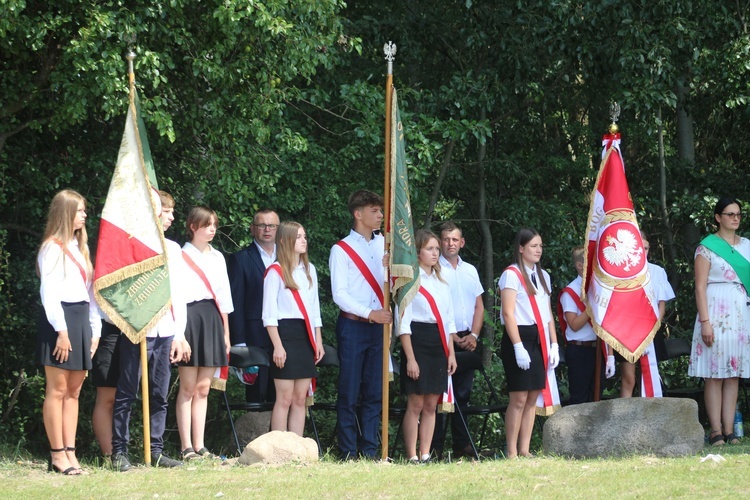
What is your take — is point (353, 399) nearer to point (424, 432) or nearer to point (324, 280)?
point (424, 432)

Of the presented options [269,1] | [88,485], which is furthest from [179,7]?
[88,485]

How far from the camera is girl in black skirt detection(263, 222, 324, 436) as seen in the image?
8.60 m

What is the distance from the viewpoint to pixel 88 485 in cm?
713

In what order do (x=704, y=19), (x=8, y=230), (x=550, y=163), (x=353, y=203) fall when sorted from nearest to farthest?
(x=353, y=203) → (x=704, y=19) → (x=8, y=230) → (x=550, y=163)

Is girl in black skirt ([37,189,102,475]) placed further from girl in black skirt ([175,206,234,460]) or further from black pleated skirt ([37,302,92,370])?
girl in black skirt ([175,206,234,460])

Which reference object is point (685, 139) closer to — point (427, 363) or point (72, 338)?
point (427, 363)

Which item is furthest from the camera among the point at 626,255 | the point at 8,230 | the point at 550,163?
the point at 550,163

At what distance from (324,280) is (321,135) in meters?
1.73

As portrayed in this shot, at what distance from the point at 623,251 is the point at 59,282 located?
4.69 m

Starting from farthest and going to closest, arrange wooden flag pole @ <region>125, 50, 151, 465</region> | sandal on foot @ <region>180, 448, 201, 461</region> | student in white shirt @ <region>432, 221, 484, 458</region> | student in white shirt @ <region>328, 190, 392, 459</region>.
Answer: student in white shirt @ <region>432, 221, 484, 458</region> → student in white shirt @ <region>328, 190, 392, 459</region> → sandal on foot @ <region>180, 448, 201, 461</region> → wooden flag pole @ <region>125, 50, 151, 465</region>

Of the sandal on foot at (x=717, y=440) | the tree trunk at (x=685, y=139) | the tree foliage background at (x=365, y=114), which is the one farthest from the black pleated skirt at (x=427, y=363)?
the tree trunk at (x=685, y=139)

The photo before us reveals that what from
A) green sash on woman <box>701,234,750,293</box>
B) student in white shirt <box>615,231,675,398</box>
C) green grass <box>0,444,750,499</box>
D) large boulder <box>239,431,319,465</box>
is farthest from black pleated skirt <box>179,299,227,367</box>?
green sash on woman <box>701,234,750,293</box>

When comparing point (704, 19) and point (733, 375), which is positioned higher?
point (704, 19)

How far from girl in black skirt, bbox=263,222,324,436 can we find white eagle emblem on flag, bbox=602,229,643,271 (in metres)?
2.61
